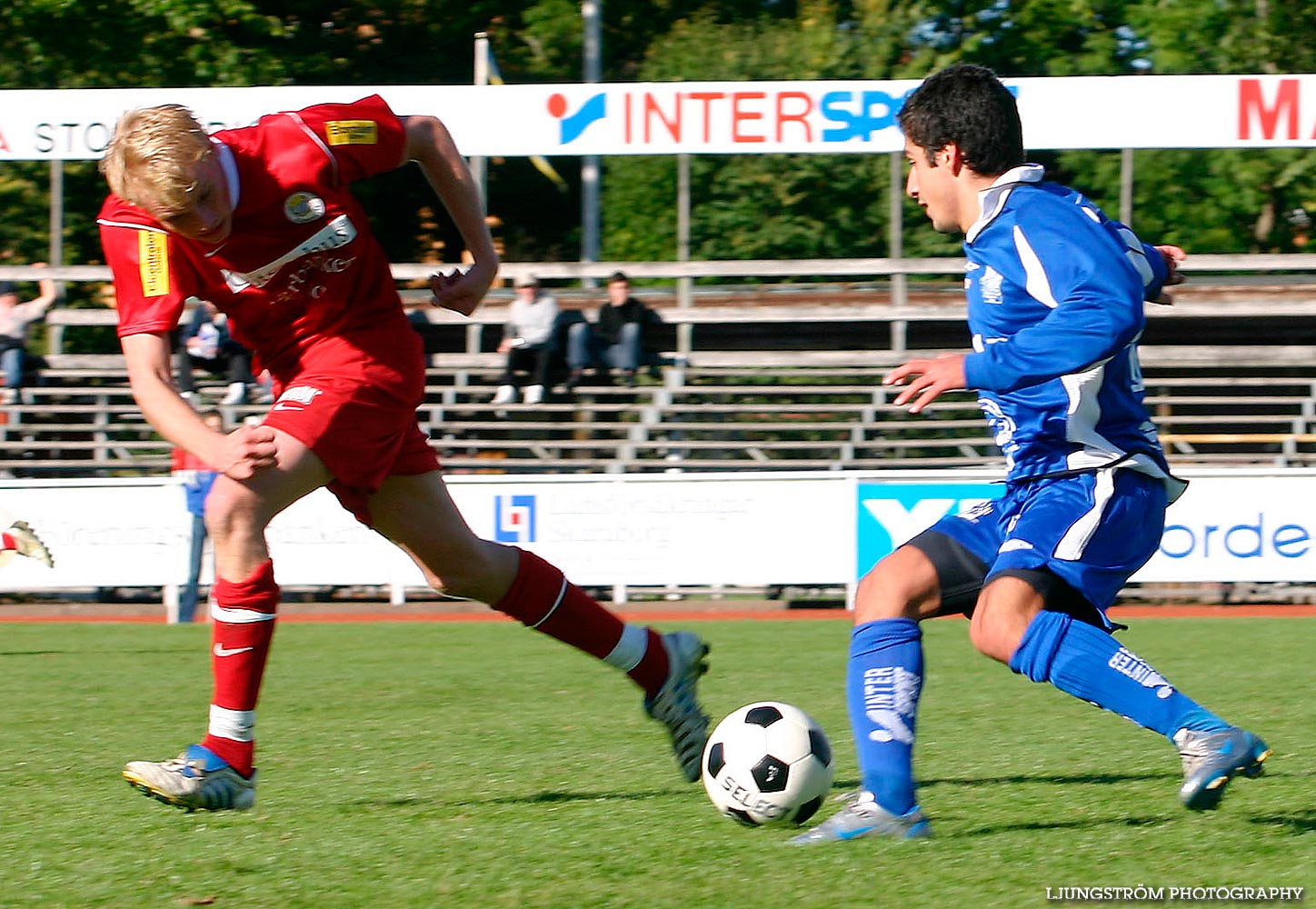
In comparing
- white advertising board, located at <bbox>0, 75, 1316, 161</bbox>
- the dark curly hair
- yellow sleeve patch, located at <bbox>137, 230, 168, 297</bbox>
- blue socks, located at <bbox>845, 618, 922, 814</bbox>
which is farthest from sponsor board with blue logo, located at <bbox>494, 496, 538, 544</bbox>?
the dark curly hair

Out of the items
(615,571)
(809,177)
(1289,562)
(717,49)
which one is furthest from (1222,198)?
(615,571)

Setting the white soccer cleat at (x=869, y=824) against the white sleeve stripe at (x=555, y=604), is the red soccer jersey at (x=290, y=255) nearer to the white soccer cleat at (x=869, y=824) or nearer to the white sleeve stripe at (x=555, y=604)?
the white sleeve stripe at (x=555, y=604)

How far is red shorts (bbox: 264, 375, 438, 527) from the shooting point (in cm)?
421

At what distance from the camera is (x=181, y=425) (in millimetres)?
4109

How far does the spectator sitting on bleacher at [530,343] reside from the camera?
667 inches

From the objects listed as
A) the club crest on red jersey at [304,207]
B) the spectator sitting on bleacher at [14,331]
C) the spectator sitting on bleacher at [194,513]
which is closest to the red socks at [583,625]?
the club crest on red jersey at [304,207]

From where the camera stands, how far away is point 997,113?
3838 millimetres

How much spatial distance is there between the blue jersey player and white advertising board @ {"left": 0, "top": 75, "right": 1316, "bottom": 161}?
13035mm

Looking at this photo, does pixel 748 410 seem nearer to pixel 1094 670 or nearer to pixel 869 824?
pixel 869 824

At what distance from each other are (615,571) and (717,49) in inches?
479

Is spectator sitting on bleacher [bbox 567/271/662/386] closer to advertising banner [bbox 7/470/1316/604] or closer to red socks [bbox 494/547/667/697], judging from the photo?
advertising banner [bbox 7/470/1316/604]

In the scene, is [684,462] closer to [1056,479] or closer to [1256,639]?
[1256,639]

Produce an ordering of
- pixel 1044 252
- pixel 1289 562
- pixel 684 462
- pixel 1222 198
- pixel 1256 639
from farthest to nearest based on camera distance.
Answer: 1. pixel 1222 198
2. pixel 684 462
3. pixel 1289 562
4. pixel 1256 639
5. pixel 1044 252

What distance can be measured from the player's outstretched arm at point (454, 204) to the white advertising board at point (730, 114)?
12.3 m
